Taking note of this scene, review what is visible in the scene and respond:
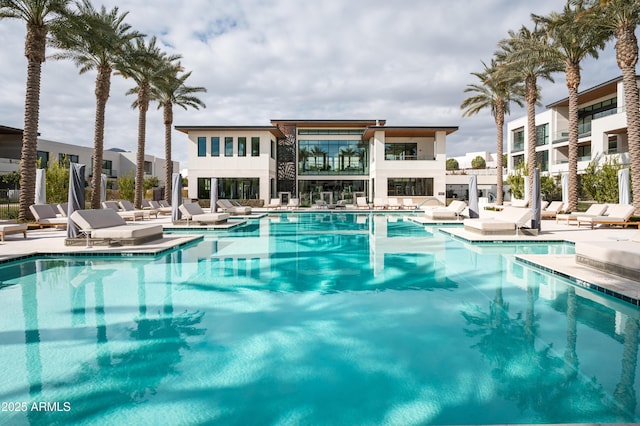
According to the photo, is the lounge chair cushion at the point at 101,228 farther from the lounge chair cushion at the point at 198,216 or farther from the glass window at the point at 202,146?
the glass window at the point at 202,146

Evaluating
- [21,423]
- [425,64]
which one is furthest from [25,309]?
[425,64]

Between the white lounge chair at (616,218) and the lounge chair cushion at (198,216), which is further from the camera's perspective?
the lounge chair cushion at (198,216)

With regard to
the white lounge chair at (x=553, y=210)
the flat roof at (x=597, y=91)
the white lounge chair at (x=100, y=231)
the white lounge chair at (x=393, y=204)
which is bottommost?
the white lounge chair at (x=100, y=231)

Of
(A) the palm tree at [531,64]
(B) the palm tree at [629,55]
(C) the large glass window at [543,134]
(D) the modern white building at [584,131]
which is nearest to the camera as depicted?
(B) the palm tree at [629,55]

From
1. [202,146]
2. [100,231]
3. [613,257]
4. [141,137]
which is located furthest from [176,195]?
[202,146]

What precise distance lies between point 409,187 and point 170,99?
22.8 m

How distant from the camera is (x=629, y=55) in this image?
18766mm

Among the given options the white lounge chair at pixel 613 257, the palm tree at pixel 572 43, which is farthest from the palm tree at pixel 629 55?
the white lounge chair at pixel 613 257

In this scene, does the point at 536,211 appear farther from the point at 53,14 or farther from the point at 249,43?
the point at 53,14

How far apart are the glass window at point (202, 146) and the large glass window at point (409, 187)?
695 inches

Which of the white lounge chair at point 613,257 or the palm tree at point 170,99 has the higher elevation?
the palm tree at point 170,99

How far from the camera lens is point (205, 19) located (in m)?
19.2

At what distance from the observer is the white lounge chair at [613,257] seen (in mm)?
7328

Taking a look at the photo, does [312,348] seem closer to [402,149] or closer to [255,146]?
[255,146]
